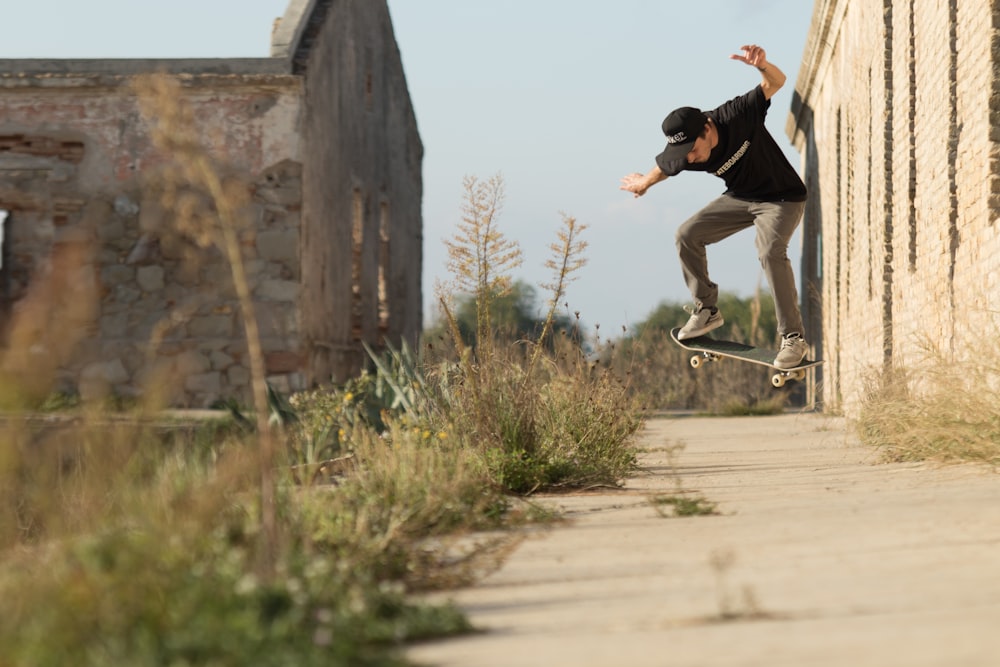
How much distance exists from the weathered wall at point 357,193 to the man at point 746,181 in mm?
5864

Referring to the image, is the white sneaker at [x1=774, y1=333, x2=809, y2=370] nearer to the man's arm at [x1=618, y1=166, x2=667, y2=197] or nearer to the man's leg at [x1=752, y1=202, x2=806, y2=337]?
the man's leg at [x1=752, y1=202, x2=806, y2=337]

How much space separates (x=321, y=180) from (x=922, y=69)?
23.2ft

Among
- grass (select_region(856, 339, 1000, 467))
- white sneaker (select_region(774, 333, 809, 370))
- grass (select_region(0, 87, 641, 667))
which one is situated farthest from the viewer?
white sneaker (select_region(774, 333, 809, 370))

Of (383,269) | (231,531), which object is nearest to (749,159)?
(231,531)

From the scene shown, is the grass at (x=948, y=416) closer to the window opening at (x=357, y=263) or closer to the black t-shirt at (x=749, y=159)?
the black t-shirt at (x=749, y=159)

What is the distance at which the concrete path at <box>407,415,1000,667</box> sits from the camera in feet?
8.07

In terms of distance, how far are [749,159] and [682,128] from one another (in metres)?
0.52

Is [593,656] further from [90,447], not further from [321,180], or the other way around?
[321,180]

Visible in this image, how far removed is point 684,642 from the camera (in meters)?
2.54

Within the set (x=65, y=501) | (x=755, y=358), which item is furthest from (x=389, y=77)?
(x=65, y=501)

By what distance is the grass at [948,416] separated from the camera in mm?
6023

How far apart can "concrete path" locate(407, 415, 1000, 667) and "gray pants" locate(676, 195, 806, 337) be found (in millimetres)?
1714

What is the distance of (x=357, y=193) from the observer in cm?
1645

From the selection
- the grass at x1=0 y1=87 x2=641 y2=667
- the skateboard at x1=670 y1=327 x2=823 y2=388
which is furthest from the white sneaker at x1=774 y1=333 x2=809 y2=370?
the grass at x1=0 y1=87 x2=641 y2=667
